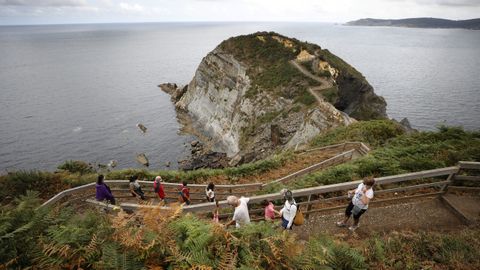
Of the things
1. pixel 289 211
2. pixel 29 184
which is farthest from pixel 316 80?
pixel 289 211

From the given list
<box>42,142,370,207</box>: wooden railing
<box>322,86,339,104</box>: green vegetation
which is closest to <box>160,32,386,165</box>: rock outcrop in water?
<box>322,86,339,104</box>: green vegetation

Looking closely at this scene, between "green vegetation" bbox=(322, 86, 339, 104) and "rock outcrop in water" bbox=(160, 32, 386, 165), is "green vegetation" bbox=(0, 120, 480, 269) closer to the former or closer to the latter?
"rock outcrop in water" bbox=(160, 32, 386, 165)

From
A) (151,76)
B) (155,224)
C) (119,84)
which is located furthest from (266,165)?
(151,76)

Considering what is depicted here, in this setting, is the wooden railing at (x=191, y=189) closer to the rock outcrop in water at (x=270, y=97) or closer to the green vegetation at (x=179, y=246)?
the green vegetation at (x=179, y=246)

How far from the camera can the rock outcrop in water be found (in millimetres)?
37156

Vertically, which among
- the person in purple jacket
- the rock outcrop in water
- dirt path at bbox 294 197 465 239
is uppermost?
dirt path at bbox 294 197 465 239

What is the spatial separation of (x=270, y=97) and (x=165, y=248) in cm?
4107

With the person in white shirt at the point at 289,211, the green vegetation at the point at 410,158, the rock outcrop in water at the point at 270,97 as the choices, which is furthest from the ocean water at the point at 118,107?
the person in white shirt at the point at 289,211

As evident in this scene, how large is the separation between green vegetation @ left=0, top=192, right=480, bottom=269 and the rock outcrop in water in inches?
1046

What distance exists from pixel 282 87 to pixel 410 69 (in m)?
91.2

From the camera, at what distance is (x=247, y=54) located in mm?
54531

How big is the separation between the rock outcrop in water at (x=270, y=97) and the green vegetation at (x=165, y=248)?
1046 inches

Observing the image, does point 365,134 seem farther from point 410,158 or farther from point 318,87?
→ point 318,87

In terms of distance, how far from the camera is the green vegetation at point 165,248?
4051 millimetres
